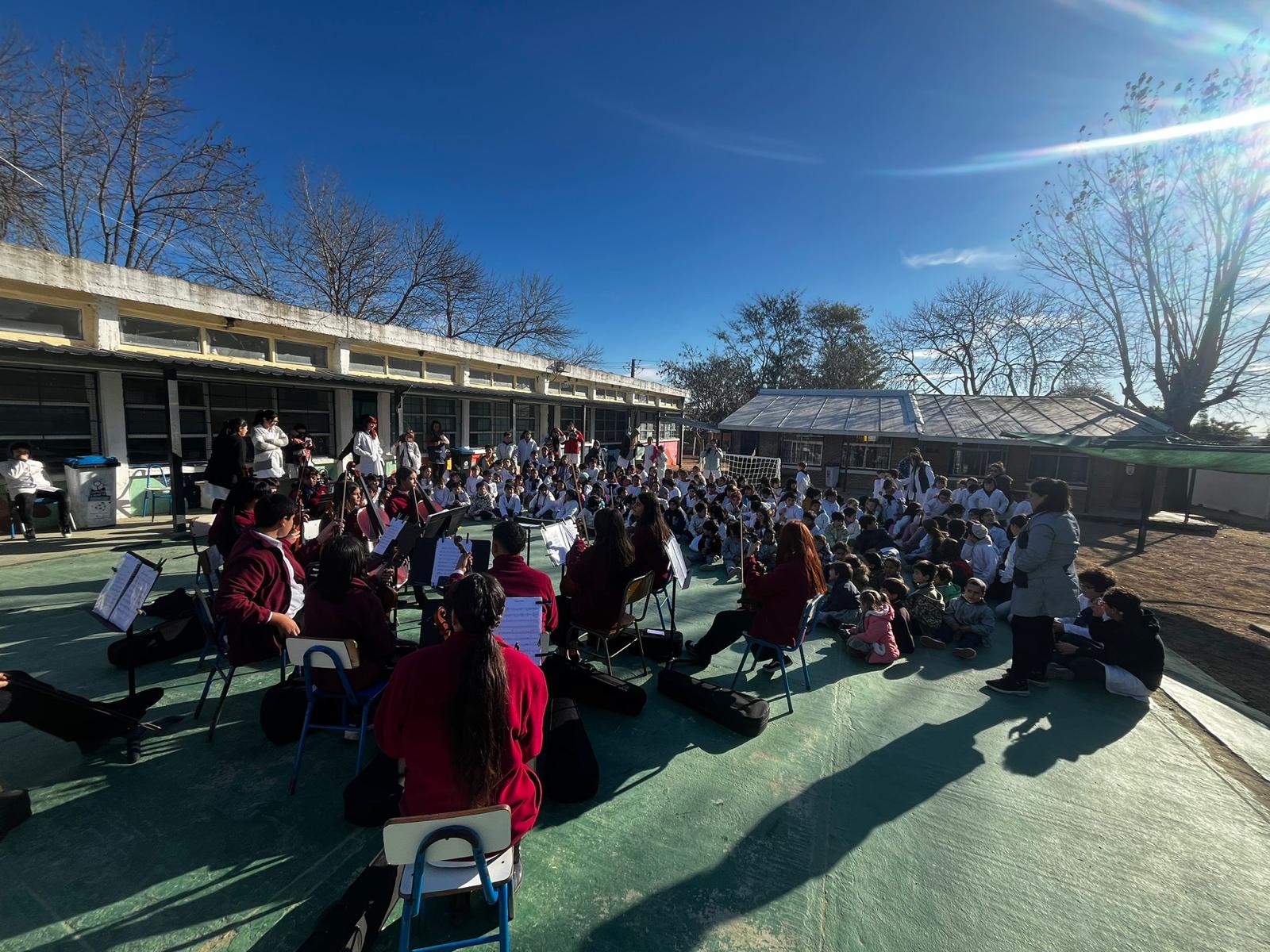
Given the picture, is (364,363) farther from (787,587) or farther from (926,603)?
(926,603)

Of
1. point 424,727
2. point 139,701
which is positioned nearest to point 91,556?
point 139,701

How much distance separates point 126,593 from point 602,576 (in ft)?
10.1

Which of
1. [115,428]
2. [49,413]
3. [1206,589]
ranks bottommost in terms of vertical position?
[1206,589]

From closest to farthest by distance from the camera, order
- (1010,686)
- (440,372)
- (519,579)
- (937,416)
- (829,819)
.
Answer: (829,819) → (519,579) → (1010,686) → (440,372) → (937,416)

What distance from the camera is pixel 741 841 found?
105 inches

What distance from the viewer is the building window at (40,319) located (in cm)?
738

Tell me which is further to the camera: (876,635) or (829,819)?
(876,635)

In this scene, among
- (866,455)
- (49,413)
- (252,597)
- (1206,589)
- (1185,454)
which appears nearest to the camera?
(252,597)

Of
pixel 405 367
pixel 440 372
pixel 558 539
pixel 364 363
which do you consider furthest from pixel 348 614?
pixel 440 372

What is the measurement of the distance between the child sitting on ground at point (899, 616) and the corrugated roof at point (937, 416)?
14395 mm

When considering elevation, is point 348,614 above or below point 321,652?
above

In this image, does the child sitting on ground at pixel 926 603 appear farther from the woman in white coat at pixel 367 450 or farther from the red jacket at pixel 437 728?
the woman in white coat at pixel 367 450

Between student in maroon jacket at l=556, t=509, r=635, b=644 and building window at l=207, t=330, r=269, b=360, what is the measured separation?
10028mm

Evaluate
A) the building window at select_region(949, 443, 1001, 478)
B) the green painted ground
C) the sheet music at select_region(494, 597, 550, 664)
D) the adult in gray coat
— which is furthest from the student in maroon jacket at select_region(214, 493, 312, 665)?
the building window at select_region(949, 443, 1001, 478)
